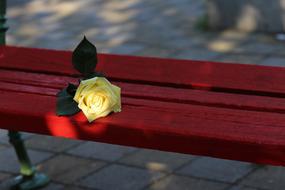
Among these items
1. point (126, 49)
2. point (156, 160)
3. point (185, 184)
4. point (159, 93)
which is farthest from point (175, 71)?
point (126, 49)

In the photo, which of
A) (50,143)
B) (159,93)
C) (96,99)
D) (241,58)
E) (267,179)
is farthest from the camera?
(241,58)

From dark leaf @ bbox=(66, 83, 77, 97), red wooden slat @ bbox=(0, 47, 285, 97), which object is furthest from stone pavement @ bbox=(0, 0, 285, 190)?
dark leaf @ bbox=(66, 83, 77, 97)

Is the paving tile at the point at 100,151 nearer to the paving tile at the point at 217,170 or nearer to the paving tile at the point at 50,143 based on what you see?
the paving tile at the point at 50,143

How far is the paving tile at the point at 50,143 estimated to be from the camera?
4.13m

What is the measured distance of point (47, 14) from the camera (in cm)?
773

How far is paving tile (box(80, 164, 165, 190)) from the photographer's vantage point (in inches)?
140

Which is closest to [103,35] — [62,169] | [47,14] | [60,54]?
[47,14]

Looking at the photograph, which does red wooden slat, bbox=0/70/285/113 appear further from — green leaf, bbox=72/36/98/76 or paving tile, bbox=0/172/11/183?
paving tile, bbox=0/172/11/183

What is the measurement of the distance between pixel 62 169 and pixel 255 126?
182cm

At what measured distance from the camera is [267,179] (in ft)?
11.5

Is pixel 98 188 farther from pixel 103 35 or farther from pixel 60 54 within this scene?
pixel 103 35

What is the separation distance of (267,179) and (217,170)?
29cm

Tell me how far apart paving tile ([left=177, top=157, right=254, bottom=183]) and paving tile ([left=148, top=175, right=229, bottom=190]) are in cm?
6

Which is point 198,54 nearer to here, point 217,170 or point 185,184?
point 217,170
